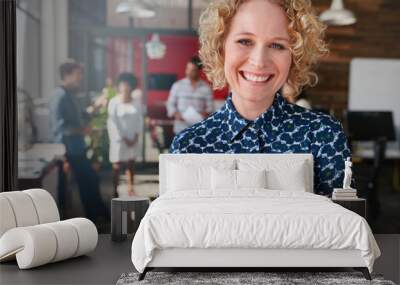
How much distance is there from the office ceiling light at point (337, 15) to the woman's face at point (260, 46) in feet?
8.91

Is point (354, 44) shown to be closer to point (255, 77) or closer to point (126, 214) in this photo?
point (255, 77)

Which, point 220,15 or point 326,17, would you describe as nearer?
point 220,15

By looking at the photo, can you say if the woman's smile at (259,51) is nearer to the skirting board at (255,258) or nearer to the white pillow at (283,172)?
the white pillow at (283,172)

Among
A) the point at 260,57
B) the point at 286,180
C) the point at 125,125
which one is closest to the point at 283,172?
the point at 286,180

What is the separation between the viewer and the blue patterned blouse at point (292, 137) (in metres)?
5.35

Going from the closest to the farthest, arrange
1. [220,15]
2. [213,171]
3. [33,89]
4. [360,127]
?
[213,171], [220,15], [33,89], [360,127]

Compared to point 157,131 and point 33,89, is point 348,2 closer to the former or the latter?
point 157,131

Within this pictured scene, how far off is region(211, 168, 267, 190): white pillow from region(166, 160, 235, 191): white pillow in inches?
2.7

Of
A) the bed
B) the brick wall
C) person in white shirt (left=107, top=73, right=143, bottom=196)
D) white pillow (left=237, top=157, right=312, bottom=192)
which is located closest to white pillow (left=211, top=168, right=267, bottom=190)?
white pillow (left=237, top=157, right=312, bottom=192)

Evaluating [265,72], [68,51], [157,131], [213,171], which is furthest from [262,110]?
[68,51]

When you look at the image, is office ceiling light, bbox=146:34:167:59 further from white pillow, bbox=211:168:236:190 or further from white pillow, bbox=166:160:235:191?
white pillow, bbox=211:168:236:190

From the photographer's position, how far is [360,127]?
8438mm

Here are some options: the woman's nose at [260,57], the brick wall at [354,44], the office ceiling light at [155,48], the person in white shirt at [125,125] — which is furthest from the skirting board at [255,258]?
the brick wall at [354,44]

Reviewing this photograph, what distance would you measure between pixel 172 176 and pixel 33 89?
3.20 meters
